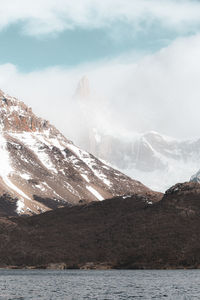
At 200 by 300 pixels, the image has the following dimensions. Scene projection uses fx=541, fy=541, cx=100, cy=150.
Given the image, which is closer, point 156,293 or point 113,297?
point 113,297

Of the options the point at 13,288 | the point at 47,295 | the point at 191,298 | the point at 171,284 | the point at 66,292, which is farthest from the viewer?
the point at 171,284

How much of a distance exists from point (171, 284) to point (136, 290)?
2024 cm

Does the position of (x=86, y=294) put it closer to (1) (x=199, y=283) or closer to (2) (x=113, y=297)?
(2) (x=113, y=297)

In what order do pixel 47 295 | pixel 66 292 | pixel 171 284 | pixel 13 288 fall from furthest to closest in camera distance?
pixel 171 284
pixel 13 288
pixel 66 292
pixel 47 295

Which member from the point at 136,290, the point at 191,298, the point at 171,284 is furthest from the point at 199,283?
the point at 191,298

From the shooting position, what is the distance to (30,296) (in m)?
113

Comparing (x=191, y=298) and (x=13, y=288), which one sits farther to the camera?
(x=13, y=288)

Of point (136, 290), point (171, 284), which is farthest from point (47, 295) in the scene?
point (171, 284)

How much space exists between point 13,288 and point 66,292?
54.8 ft

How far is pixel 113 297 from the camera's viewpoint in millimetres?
112438

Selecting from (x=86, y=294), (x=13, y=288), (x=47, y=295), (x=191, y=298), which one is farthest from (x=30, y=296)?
(x=191, y=298)

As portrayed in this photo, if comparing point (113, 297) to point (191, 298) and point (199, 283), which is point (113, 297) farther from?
point (199, 283)

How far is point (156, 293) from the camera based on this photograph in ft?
396

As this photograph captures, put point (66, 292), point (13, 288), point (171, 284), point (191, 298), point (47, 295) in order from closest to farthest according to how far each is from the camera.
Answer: point (191, 298), point (47, 295), point (66, 292), point (13, 288), point (171, 284)
